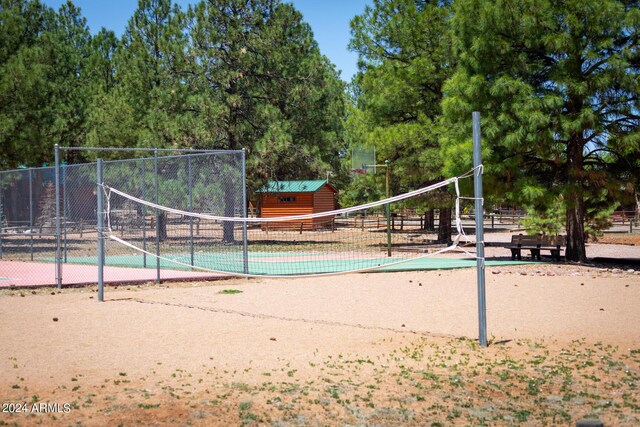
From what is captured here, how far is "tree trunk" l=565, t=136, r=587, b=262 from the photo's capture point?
64.6 ft

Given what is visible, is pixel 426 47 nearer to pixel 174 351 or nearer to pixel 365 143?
pixel 365 143

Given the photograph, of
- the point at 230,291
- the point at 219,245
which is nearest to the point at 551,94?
the point at 219,245

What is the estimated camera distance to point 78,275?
17.4 meters

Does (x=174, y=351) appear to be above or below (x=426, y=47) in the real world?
below

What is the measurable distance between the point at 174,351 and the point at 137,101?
2737cm

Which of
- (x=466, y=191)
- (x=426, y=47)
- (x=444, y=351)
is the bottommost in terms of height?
(x=444, y=351)

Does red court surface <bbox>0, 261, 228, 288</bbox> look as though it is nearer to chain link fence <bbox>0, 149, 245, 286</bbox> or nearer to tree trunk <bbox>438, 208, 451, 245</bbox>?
chain link fence <bbox>0, 149, 245, 286</bbox>

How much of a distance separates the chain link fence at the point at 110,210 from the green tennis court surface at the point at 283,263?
166 millimetres

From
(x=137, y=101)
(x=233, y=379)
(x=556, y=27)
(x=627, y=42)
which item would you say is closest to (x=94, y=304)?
(x=233, y=379)

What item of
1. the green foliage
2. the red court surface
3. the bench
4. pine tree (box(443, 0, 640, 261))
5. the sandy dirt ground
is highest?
pine tree (box(443, 0, 640, 261))

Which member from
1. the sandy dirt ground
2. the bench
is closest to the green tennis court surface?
the bench

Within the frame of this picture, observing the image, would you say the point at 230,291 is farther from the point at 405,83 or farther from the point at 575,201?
the point at 405,83

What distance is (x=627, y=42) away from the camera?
1967cm

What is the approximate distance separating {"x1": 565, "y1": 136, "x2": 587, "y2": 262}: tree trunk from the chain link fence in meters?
8.82
